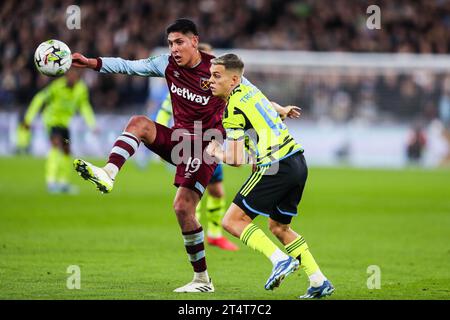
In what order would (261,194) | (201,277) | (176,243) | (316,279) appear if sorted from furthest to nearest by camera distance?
(176,243)
(201,277)
(316,279)
(261,194)

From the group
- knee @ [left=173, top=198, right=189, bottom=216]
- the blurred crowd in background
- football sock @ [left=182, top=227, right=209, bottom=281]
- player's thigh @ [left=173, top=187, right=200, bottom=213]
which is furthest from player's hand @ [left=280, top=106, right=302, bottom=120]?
the blurred crowd in background

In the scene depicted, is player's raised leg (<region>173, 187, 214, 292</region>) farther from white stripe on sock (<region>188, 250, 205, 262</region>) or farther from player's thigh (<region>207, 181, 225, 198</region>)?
player's thigh (<region>207, 181, 225, 198</region>)

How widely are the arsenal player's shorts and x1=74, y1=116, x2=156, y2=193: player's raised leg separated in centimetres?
20

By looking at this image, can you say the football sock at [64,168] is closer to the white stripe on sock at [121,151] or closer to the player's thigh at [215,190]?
the player's thigh at [215,190]

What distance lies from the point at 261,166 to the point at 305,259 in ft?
3.02

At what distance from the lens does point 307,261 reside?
26.0 ft

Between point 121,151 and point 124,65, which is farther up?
point 124,65

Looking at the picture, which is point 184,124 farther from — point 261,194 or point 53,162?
point 53,162

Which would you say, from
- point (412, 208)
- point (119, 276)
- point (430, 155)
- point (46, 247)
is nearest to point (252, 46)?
point (430, 155)

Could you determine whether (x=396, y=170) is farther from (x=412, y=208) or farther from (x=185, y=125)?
(x=185, y=125)

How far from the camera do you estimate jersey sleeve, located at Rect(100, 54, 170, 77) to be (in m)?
8.40

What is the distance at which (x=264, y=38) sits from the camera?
3222 centimetres

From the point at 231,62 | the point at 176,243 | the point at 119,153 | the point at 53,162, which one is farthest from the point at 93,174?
the point at 53,162

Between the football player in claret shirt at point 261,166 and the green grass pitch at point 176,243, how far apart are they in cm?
48
